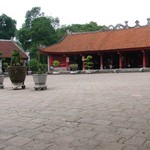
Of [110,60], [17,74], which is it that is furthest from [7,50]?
[17,74]

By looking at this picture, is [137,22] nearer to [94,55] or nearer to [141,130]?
[94,55]

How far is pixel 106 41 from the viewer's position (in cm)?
3297

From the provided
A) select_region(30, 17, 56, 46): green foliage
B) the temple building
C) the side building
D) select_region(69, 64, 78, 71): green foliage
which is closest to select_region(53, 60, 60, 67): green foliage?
the temple building

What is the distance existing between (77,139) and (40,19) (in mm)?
39372

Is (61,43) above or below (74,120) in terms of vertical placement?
above

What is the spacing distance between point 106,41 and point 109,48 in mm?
1926

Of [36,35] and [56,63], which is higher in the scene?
→ [36,35]

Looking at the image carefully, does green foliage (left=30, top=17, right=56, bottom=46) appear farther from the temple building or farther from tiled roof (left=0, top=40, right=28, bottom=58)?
the temple building

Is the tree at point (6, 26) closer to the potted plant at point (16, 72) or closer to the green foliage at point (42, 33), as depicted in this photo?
the green foliage at point (42, 33)

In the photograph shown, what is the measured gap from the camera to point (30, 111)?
6.55 m

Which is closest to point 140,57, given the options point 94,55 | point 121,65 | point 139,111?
point 121,65

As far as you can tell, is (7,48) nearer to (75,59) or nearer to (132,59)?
(75,59)

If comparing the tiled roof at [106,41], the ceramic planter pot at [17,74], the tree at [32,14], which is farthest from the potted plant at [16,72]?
the tree at [32,14]

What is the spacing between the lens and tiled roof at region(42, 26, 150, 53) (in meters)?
30.9
